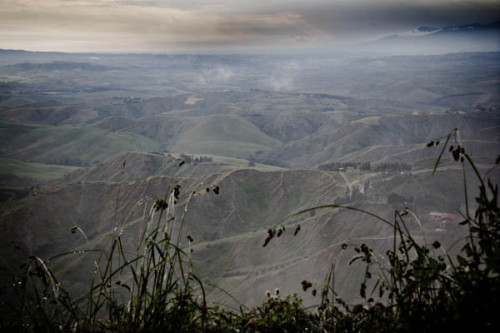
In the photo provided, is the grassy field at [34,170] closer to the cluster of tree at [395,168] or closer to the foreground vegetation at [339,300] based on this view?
the cluster of tree at [395,168]

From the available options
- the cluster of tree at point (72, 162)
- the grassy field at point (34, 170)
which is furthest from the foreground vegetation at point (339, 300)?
the cluster of tree at point (72, 162)

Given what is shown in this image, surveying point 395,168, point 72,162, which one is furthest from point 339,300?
point 72,162

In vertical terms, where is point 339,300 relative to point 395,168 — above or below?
above

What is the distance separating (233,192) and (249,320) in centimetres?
8644

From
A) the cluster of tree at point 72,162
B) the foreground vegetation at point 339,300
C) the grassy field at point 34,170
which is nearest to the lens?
the foreground vegetation at point 339,300

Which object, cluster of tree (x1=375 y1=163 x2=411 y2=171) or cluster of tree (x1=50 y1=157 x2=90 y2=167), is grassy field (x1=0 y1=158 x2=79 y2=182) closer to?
cluster of tree (x1=50 y1=157 x2=90 y2=167)

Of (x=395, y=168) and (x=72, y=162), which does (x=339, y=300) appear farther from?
(x=72, y=162)

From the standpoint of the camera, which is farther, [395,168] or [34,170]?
[34,170]

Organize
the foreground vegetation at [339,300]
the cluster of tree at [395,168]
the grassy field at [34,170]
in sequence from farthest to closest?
the grassy field at [34,170], the cluster of tree at [395,168], the foreground vegetation at [339,300]

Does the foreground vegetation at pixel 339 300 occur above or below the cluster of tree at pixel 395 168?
above

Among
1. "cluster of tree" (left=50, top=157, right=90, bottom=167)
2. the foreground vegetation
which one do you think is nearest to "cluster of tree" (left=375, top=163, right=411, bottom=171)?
"cluster of tree" (left=50, top=157, right=90, bottom=167)

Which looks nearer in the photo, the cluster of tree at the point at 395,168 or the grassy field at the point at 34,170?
the cluster of tree at the point at 395,168

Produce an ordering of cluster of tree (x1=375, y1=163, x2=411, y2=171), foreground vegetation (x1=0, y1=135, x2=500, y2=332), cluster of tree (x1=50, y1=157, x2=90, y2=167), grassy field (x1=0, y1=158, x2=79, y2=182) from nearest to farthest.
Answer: foreground vegetation (x1=0, y1=135, x2=500, y2=332), cluster of tree (x1=375, y1=163, x2=411, y2=171), grassy field (x1=0, y1=158, x2=79, y2=182), cluster of tree (x1=50, y1=157, x2=90, y2=167)

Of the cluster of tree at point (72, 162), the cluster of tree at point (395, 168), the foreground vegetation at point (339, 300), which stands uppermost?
the foreground vegetation at point (339, 300)
